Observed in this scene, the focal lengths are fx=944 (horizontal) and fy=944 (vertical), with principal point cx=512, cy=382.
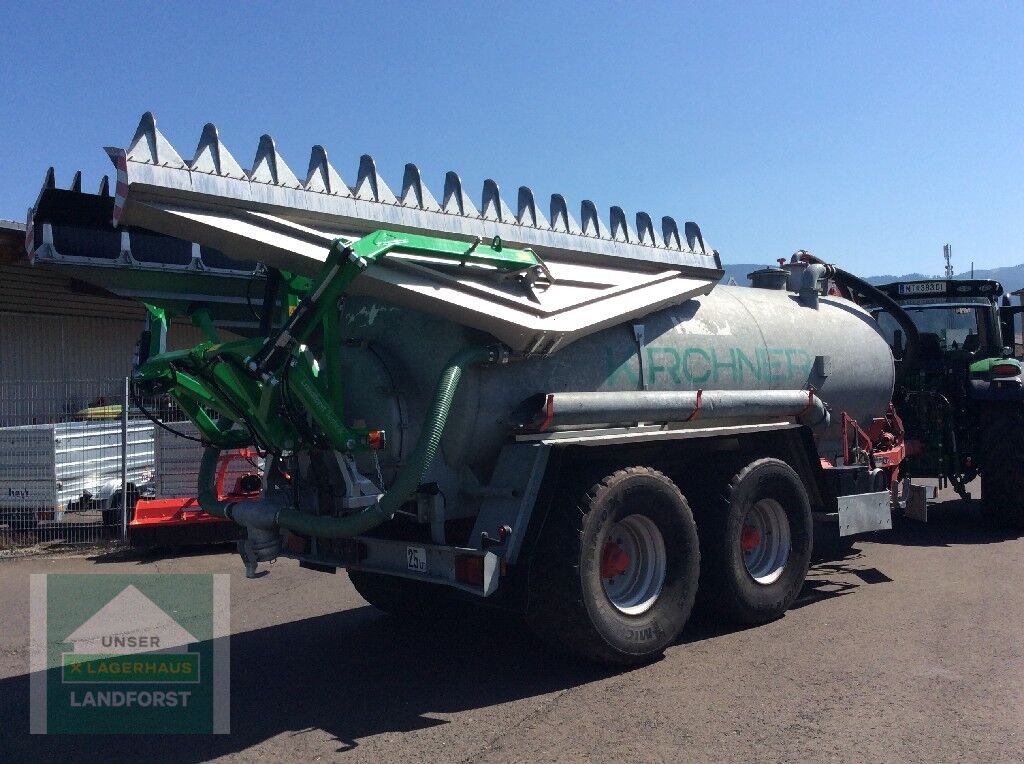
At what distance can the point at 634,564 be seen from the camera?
6309mm

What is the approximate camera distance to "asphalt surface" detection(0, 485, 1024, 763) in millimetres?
4664

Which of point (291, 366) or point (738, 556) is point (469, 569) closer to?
point (291, 366)

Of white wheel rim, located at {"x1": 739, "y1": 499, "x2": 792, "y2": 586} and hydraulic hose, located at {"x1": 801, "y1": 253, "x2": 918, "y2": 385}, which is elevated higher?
hydraulic hose, located at {"x1": 801, "y1": 253, "x2": 918, "y2": 385}

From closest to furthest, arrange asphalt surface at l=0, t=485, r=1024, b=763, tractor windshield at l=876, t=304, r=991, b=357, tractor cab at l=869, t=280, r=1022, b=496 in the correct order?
1. asphalt surface at l=0, t=485, r=1024, b=763
2. tractor cab at l=869, t=280, r=1022, b=496
3. tractor windshield at l=876, t=304, r=991, b=357

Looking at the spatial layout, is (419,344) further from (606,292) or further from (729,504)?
(729,504)

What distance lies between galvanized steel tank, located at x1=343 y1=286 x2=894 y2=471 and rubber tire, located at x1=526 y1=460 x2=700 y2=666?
0.69m

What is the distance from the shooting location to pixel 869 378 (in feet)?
28.8

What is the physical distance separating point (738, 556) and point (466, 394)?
8.17 ft

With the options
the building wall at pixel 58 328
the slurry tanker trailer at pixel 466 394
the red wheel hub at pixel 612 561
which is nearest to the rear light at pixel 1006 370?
the slurry tanker trailer at pixel 466 394

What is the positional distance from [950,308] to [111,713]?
10.2 meters

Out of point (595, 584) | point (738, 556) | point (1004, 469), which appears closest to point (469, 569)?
point (595, 584)

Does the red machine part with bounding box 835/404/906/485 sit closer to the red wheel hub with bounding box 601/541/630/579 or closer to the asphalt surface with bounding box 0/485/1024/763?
the asphalt surface with bounding box 0/485/1024/763

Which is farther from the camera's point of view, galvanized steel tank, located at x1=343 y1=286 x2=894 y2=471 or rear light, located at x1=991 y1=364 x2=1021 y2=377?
rear light, located at x1=991 y1=364 x2=1021 y2=377

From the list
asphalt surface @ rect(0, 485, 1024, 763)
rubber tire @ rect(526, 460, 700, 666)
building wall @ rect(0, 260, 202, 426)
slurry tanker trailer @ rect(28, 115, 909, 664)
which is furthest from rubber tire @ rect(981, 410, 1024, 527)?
building wall @ rect(0, 260, 202, 426)
